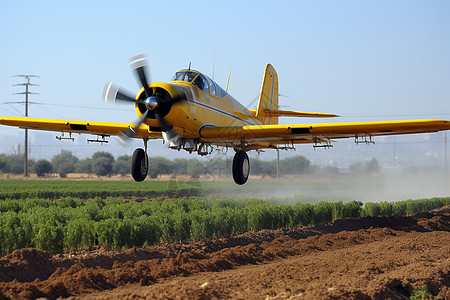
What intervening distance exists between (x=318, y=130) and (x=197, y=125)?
161 inches

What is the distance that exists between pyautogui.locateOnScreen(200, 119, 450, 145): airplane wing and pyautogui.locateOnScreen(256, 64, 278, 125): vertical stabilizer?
4.92 meters

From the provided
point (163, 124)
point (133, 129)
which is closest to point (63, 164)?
point (133, 129)

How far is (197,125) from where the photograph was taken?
17.7 m

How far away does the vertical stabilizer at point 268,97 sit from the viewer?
80.8 ft

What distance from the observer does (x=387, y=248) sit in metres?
17.7

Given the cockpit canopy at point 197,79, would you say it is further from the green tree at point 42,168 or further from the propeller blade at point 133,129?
the green tree at point 42,168

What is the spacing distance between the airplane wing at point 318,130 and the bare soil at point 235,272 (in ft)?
12.3

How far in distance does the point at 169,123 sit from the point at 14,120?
7.01 meters

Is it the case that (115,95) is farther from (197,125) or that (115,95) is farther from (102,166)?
(102,166)

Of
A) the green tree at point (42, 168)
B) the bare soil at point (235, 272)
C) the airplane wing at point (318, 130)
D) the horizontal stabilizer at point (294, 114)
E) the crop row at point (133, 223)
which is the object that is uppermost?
the horizontal stabilizer at point (294, 114)

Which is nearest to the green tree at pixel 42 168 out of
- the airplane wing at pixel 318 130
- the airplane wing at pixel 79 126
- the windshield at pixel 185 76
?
the airplane wing at pixel 79 126

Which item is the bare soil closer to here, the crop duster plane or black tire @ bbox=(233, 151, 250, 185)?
black tire @ bbox=(233, 151, 250, 185)

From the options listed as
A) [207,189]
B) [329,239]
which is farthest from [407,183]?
[329,239]

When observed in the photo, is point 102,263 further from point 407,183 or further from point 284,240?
point 407,183
